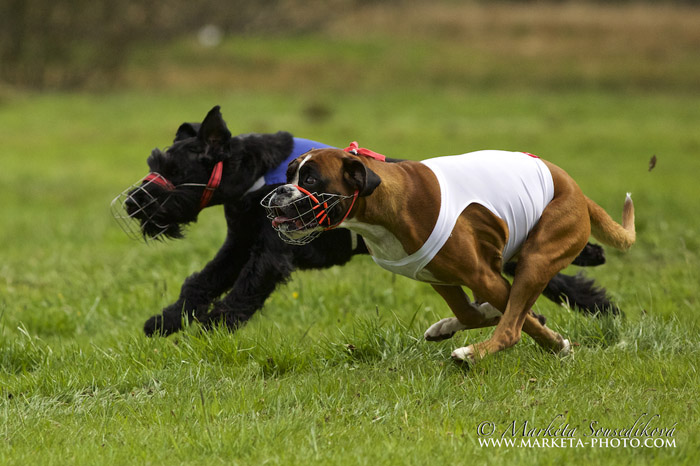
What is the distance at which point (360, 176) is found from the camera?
412cm

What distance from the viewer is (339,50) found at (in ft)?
114

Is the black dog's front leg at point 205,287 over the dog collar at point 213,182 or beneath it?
beneath

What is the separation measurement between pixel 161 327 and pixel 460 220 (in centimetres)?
208

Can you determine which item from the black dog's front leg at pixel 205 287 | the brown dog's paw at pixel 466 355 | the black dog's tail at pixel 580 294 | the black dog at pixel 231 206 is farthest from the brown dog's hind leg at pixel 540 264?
the black dog's front leg at pixel 205 287

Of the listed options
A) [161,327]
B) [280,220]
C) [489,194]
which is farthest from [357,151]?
[161,327]

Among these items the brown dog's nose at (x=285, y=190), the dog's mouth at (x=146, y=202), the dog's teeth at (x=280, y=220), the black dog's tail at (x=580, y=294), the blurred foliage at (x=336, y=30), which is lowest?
the blurred foliage at (x=336, y=30)

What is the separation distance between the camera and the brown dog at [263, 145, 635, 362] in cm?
416

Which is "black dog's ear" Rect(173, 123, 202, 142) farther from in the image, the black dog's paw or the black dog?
the black dog's paw

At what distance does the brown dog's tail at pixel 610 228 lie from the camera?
508 centimetres

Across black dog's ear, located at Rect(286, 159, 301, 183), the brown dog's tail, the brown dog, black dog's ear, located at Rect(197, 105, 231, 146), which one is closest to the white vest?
the brown dog

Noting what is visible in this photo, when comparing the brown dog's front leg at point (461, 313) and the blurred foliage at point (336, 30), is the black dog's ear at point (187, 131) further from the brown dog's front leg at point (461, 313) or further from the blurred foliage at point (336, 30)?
the blurred foliage at point (336, 30)

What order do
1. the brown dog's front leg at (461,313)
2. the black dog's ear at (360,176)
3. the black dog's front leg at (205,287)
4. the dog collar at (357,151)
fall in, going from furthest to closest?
the black dog's front leg at (205,287) → the brown dog's front leg at (461,313) → the dog collar at (357,151) → the black dog's ear at (360,176)

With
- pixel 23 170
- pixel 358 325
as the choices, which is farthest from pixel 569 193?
pixel 23 170

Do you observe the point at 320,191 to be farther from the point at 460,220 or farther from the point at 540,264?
the point at 540,264
